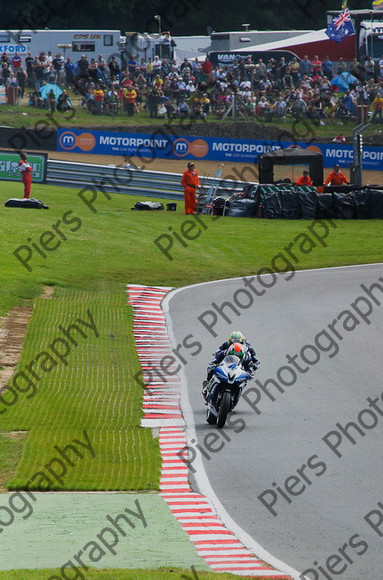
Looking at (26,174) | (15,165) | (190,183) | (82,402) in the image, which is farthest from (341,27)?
(82,402)

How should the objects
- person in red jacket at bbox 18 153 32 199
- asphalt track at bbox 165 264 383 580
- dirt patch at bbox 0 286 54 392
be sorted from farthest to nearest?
person in red jacket at bbox 18 153 32 199, dirt patch at bbox 0 286 54 392, asphalt track at bbox 165 264 383 580

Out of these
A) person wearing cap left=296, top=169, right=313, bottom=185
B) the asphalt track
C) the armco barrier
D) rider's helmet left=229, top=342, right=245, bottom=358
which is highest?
person wearing cap left=296, top=169, right=313, bottom=185

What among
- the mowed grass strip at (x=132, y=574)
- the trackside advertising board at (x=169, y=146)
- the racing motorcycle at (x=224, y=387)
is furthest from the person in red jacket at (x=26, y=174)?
the mowed grass strip at (x=132, y=574)

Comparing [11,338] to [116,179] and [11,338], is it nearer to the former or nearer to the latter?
[11,338]

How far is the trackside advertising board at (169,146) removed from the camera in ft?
141

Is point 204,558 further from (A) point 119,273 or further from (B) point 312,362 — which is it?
(A) point 119,273

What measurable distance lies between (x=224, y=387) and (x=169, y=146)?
31.8 m

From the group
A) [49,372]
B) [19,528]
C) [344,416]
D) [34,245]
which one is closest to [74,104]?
[34,245]

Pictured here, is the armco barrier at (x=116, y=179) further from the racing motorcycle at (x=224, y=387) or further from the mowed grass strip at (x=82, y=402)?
the racing motorcycle at (x=224, y=387)

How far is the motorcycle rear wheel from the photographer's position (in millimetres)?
13227

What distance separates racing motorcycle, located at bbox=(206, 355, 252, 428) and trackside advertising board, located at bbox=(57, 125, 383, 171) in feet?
98.5

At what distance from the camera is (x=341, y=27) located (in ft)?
162

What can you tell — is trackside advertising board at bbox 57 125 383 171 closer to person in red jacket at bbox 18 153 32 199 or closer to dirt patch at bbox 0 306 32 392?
person in red jacket at bbox 18 153 32 199

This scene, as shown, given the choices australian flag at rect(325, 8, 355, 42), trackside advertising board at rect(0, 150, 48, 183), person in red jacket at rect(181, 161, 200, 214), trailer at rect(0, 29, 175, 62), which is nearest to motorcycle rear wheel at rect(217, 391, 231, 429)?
person in red jacket at rect(181, 161, 200, 214)
